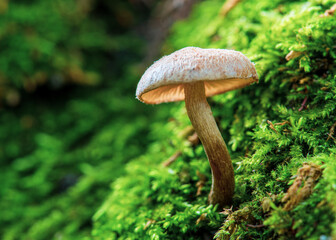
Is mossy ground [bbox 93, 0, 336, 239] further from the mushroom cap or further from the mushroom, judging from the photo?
the mushroom cap

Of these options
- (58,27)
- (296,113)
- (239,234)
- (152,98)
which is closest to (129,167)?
(152,98)

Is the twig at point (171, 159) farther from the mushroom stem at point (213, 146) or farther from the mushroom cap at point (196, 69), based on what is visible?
the mushroom cap at point (196, 69)

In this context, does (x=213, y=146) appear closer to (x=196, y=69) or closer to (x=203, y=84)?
(x=203, y=84)

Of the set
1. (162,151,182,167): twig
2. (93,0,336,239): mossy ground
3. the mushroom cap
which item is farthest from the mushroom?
(162,151,182,167): twig

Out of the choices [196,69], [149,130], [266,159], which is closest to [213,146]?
[266,159]

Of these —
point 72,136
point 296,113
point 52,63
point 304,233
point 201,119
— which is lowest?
point 304,233

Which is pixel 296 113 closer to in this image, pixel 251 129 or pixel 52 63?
pixel 251 129
